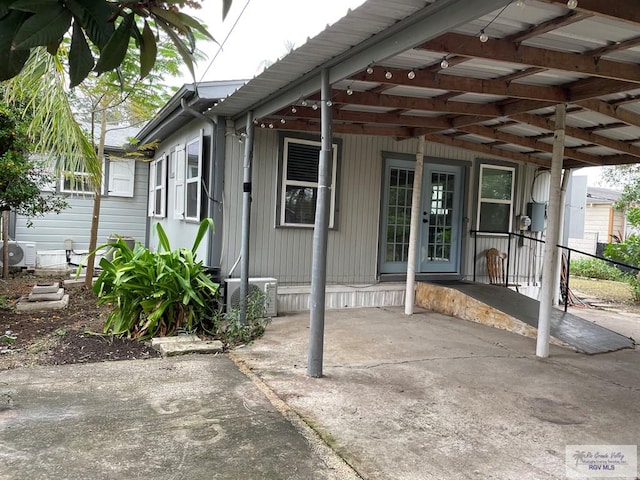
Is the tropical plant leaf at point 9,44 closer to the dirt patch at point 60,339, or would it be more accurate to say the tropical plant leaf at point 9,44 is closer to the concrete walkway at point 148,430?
the concrete walkway at point 148,430

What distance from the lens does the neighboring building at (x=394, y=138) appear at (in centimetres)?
319

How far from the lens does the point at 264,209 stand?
622 cm

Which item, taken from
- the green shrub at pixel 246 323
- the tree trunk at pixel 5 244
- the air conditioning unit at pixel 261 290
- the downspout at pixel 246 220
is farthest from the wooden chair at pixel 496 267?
the tree trunk at pixel 5 244

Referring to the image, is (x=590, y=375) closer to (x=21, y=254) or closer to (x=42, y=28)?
(x=42, y=28)

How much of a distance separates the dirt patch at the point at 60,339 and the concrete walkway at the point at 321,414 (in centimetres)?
34

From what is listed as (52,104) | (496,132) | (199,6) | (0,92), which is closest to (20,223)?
(0,92)

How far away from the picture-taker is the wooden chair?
788 centimetres

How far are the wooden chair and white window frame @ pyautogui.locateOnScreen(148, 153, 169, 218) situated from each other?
5.84 m

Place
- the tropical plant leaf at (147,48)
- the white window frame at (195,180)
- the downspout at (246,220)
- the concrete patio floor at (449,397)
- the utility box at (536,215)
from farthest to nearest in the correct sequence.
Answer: the utility box at (536,215) → the white window frame at (195,180) → the downspout at (246,220) → the concrete patio floor at (449,397) → the tropical plant leaf at (147,48)

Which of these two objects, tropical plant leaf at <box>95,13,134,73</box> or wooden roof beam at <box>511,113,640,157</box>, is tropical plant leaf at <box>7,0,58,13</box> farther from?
wooden roof beam at <box>511,113,640,157</box>

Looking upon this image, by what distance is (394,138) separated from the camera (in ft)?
23.0

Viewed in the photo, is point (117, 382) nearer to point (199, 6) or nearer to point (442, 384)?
point (442, 384)

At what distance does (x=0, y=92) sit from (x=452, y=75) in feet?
17.2

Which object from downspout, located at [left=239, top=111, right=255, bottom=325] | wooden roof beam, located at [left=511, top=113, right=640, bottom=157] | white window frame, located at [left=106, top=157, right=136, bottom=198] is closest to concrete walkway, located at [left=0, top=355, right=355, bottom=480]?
downspout, located at [left=239, top=111, right=255, bottom=325]
